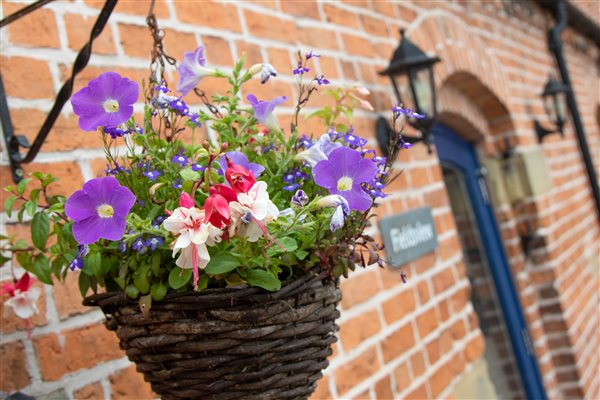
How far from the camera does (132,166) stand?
86 centimetres

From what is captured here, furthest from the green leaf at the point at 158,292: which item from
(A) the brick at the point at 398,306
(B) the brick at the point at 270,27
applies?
(A) the brick at the point at 398,306

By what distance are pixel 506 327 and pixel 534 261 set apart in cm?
40

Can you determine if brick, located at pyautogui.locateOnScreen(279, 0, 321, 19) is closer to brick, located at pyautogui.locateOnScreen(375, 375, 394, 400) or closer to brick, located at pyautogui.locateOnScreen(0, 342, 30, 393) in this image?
brick, located at pyautogui.locateOnScreen(375, 375, 394, 400)

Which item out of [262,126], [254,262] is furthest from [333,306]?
[262,126]

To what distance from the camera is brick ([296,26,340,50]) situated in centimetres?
187

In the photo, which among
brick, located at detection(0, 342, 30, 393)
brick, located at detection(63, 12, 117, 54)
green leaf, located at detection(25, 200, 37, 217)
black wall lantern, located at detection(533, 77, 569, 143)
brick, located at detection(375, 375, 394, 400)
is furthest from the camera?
black wall lantern, located at detection(533, 77, 569, 143)

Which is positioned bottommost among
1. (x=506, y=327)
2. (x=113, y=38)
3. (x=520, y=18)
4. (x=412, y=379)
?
(x=506, y=327)

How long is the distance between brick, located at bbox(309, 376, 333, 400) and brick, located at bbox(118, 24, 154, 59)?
787 mm

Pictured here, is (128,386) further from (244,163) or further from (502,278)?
(502,278)

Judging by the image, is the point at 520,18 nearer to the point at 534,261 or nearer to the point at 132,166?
the point at 534,261

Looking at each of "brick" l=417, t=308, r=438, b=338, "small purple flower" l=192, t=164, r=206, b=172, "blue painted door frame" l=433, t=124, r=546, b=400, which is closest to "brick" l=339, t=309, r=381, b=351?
"brick" l=417, t=308, r=438, b=338

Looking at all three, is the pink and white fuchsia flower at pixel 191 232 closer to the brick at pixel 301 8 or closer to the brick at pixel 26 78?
the brick at pixel 26 78

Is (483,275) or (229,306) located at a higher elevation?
(229,306)

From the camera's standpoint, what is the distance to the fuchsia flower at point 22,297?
0.99m
